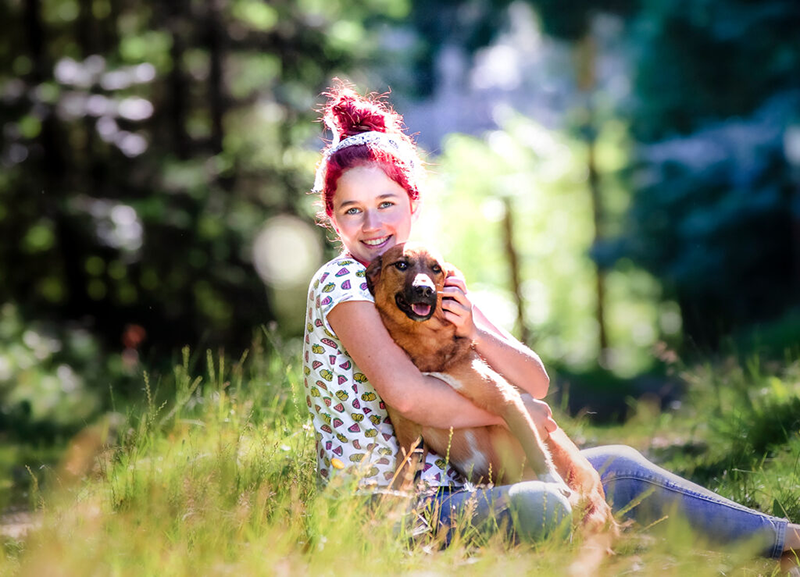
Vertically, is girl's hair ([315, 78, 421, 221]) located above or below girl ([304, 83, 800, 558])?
above

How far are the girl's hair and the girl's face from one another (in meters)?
0.04

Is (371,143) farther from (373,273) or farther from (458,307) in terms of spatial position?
(458,307)

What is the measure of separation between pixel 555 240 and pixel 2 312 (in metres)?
19.5

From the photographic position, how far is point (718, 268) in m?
13.8

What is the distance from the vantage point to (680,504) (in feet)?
9.71

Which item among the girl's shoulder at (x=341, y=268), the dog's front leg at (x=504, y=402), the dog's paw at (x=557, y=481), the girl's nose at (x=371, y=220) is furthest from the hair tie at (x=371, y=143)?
the dog's paw at (x=557, y=481)

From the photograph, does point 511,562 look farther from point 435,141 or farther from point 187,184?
point 435,141

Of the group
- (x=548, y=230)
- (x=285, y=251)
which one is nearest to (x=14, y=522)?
(x=285, y=251)

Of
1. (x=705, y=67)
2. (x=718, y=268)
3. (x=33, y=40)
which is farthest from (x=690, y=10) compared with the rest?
(x=33, y=40)

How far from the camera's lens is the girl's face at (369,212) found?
122 inches

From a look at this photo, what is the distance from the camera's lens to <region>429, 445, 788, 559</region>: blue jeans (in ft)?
8.63

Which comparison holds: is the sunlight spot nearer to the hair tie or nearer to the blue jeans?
the hair tie

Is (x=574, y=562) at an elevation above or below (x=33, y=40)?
below

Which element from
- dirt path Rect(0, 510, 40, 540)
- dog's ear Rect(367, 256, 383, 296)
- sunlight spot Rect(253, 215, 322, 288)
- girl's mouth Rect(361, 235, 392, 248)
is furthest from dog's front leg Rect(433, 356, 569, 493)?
sunlight spot Rect(253, 215, 322, 288)
